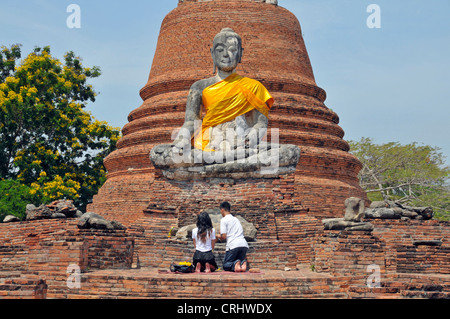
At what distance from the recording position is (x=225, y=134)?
442 inches

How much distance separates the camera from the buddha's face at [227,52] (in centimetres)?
1137

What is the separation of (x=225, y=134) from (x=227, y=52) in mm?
1447

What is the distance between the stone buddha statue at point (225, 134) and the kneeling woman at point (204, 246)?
8.87ft

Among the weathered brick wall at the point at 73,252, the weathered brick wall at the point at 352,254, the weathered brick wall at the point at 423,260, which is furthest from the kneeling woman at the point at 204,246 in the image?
the weathered brick wall at the point at 423,260

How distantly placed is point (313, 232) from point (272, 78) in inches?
240

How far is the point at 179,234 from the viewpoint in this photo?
9938 mm

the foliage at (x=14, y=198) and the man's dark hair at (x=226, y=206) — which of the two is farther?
the foliage at (x=14, y=198)

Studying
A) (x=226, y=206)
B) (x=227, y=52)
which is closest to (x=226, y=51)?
(x=227, y=52)

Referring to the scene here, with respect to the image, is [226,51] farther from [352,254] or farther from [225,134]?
[352,254]

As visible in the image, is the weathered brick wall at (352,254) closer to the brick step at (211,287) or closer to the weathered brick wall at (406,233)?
the brick step at (211,287)

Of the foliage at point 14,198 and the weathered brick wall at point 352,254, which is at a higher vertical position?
the foliage at point 14,198

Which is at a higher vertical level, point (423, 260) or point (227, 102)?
point (227, 102)
